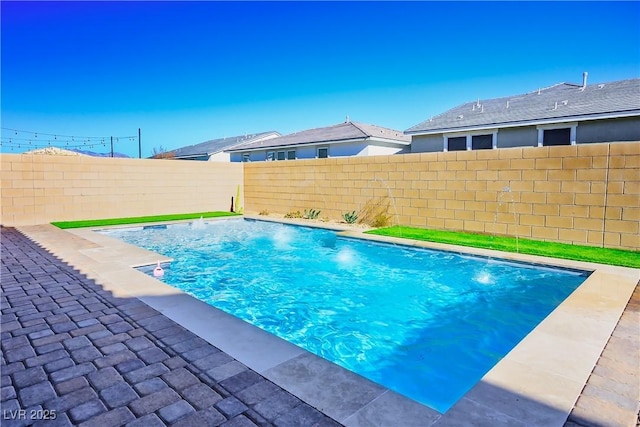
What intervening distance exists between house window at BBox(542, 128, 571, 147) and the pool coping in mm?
9422

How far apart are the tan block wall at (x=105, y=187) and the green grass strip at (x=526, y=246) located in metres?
8.70

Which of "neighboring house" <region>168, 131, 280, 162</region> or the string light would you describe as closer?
the string light

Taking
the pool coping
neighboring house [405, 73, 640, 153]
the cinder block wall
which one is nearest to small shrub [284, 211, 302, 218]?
the cinder block wall

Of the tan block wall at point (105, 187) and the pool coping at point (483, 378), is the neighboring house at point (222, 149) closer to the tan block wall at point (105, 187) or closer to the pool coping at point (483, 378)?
the tan block wall at point (105, 187)

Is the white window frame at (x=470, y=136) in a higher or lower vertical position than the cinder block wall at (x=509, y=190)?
higher

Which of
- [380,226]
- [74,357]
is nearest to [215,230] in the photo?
[380,226]

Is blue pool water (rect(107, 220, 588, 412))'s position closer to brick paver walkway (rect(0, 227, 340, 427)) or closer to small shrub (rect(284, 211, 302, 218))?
brick paver walkway (rect(0, 227, 340, 427))

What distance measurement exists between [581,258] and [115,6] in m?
15.5

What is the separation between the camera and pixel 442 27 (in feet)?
43.1

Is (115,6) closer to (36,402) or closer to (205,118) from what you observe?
(36,402)

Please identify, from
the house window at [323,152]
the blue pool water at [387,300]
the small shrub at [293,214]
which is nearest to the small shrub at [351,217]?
the small shrub at [293,214]

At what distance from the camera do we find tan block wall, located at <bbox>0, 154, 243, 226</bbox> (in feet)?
37.8

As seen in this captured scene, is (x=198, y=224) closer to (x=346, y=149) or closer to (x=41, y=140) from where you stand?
(x=346, y=149)

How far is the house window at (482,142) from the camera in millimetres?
15031
